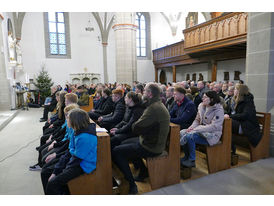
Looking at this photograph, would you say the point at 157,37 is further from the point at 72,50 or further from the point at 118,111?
the point at 118,111

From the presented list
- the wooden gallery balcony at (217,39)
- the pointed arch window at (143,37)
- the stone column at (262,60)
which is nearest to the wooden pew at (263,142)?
the stone column at (262,60)

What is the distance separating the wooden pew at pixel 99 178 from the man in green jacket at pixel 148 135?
10.4 inches

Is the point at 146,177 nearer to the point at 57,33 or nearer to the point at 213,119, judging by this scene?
the point at 213,119

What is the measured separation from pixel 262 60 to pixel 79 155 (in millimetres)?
3646

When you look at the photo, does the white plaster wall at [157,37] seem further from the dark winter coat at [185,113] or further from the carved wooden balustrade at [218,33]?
the dark winter coat at [185,113]

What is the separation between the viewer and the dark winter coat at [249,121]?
135 inches

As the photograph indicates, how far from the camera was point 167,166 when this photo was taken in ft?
9.17

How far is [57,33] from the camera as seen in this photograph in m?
15.5

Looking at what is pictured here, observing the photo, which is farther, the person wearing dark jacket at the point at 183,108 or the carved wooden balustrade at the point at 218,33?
the carved wooden balustrade at the point at 218,33

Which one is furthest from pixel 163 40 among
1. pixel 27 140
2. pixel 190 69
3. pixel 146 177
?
pixel 146 177

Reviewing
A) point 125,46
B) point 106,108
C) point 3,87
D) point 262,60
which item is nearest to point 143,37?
point 125,46

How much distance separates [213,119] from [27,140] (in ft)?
15.3

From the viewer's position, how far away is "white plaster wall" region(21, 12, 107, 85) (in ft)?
47.9

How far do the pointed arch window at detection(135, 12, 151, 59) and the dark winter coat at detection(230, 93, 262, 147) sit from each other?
15.1 m
